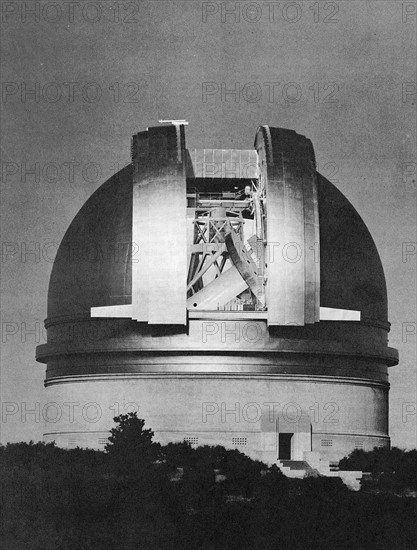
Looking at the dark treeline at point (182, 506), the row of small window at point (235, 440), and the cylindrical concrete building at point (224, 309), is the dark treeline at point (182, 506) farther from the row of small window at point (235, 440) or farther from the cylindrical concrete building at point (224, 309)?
the cylindrical concrete building at point (224, 309)

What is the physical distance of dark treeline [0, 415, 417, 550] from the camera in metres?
24.0

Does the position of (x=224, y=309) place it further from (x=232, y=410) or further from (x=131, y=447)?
(x=131, y=447)

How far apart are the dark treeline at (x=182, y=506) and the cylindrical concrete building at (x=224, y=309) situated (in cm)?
459

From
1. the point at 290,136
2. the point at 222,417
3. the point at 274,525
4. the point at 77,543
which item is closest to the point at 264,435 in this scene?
the point at 222,417

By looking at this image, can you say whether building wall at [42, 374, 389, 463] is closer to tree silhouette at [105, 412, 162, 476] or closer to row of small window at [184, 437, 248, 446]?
row of small window at [184, 437, 248, 446]

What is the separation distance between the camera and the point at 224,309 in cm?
4259

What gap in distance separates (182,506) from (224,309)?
1555cm

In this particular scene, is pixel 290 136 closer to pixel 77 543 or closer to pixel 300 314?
pixel 300 314

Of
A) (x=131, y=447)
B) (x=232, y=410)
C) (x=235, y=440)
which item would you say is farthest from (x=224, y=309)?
(x=131, y=447)

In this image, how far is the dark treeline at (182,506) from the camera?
24047 millimetres

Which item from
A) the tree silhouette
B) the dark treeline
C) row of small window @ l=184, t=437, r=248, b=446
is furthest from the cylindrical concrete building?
the dark treeline

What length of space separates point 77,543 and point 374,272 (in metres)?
23.8

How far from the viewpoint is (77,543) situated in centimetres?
2331

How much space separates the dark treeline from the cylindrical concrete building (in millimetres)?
4590
